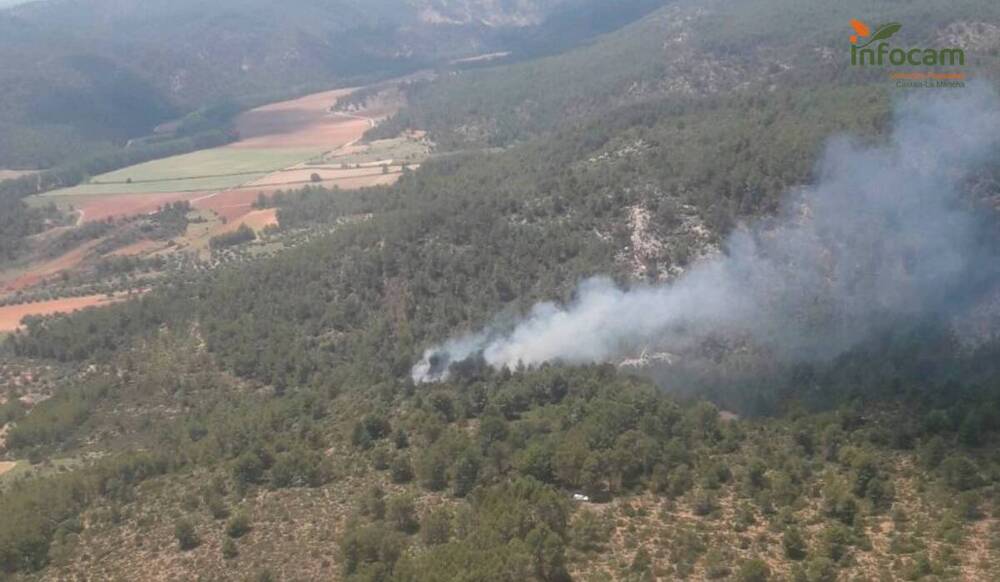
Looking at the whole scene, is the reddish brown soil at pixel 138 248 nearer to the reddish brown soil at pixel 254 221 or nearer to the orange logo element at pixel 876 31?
the reddish brown soil at pixel 254 221

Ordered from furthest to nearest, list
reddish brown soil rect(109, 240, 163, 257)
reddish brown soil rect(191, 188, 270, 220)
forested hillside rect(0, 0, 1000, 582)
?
reddish brown soil rect(191, 188, 270, 220)
reddish brown soil rect(109, 240, 163, 257)
forested hillside rect(0, 0, 1000, 582)

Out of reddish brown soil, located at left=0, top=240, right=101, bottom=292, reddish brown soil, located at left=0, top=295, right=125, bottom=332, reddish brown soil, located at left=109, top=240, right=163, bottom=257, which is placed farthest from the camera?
reddish brown soil, located at left=109, top=240, right=163, bottom=257

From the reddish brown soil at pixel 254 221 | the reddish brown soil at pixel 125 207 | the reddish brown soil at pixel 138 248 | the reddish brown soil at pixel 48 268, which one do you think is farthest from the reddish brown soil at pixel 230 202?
the reddish brown soil at pixel 48 268

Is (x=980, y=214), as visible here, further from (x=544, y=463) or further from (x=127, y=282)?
(x=127, y=282)

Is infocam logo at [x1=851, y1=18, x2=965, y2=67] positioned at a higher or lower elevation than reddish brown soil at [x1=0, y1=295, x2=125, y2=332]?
higher

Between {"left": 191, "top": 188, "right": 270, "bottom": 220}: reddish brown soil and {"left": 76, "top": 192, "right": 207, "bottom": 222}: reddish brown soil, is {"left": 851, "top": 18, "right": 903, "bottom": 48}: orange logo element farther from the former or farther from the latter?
{"left": 76, "top": 192, "right": 207, "bottom": 222}: reddish brown soil

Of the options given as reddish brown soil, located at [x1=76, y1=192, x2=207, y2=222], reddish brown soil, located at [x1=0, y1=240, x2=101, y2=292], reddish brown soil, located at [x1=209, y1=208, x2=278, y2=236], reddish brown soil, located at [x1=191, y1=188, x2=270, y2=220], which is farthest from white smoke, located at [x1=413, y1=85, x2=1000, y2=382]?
reddish brown soil, located at [x1=76, y1=192, x2=207, y2=222]

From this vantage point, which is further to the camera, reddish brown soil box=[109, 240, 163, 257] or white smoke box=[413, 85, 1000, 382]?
reddish brown soil box=[109, 240, 163, 257]
